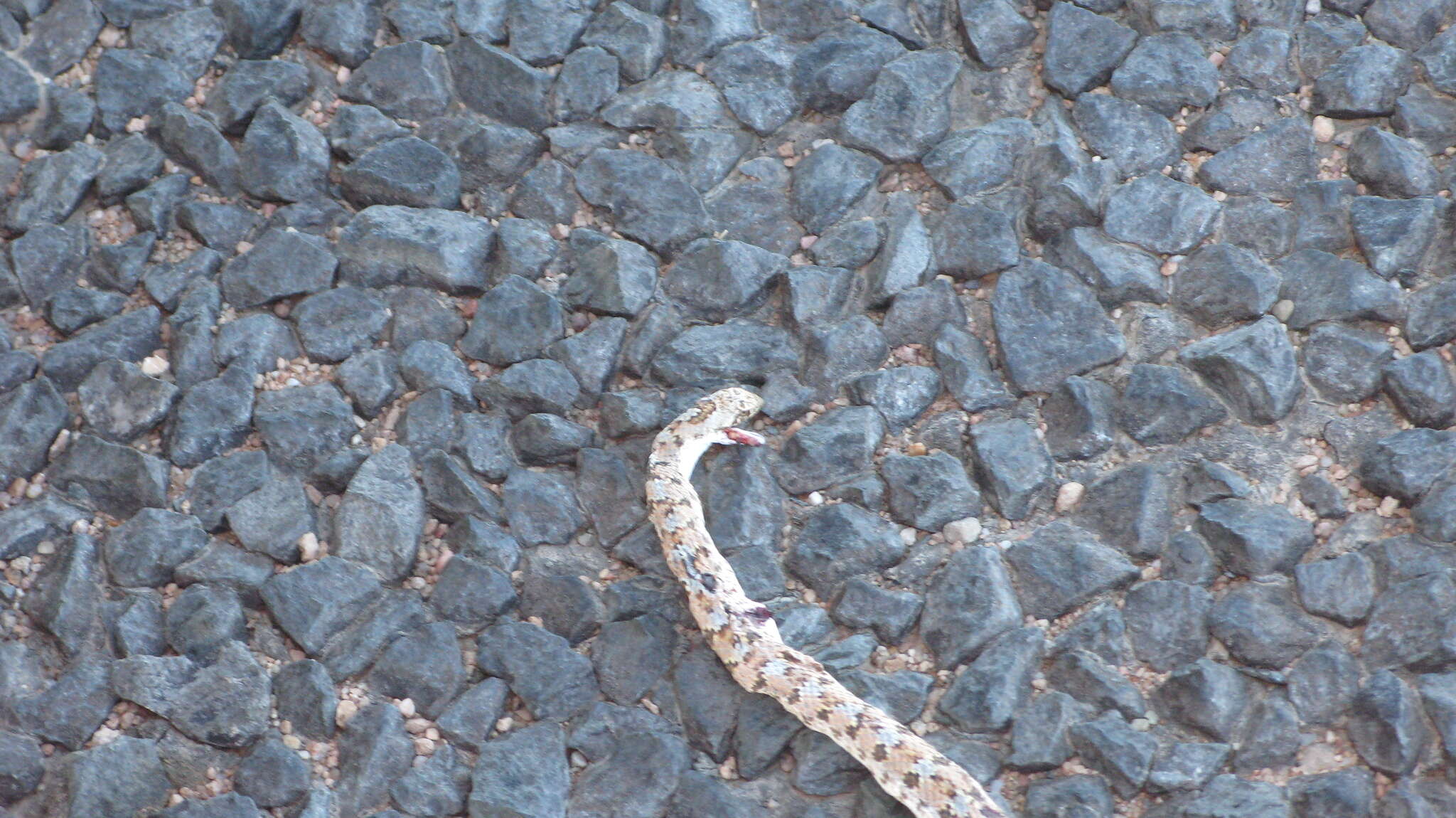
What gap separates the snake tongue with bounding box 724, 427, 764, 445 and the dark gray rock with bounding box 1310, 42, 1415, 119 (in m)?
2.68

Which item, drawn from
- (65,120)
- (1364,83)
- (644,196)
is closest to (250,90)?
(65,120)

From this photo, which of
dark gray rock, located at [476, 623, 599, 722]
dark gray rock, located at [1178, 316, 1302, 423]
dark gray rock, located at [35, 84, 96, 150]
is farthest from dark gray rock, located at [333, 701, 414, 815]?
dark gray rock, located at [1178, 316, 1302, 423]

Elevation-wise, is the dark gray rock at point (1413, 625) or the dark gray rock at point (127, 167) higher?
the dark gray rock at point (127, 167)

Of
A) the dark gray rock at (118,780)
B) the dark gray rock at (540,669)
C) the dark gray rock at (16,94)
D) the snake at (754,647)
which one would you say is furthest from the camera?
the dark gray rock at (16,94)

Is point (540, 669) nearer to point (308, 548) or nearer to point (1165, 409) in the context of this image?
point (308, 548)

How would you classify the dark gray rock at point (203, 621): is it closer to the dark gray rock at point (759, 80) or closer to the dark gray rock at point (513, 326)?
the dark gray rock at point (513, 326)

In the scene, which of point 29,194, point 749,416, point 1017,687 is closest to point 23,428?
point 29,194

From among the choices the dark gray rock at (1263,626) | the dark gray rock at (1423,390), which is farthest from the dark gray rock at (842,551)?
the dark gray rock at (1423,390)

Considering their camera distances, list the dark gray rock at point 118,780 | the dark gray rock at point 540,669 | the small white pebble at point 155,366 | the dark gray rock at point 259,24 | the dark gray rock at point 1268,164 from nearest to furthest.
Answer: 1. the dark gray rock at point 118,780
2. the dark gray rock at point 540,669
3. the small white pebble at point 155,366
4. the dark gray rock at point 1268,164
5. the dark gray rock at point 259,24

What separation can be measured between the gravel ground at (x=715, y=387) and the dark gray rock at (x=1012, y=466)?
2cm

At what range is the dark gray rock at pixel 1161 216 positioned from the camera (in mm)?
5336

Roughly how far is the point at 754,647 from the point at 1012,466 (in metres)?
1.15

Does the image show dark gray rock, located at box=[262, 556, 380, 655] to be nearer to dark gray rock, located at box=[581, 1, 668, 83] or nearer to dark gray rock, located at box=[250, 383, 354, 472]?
dark gray rock, located at box=[250, 383, 354, 472]

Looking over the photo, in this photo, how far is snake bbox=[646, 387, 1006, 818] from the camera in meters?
4.14
